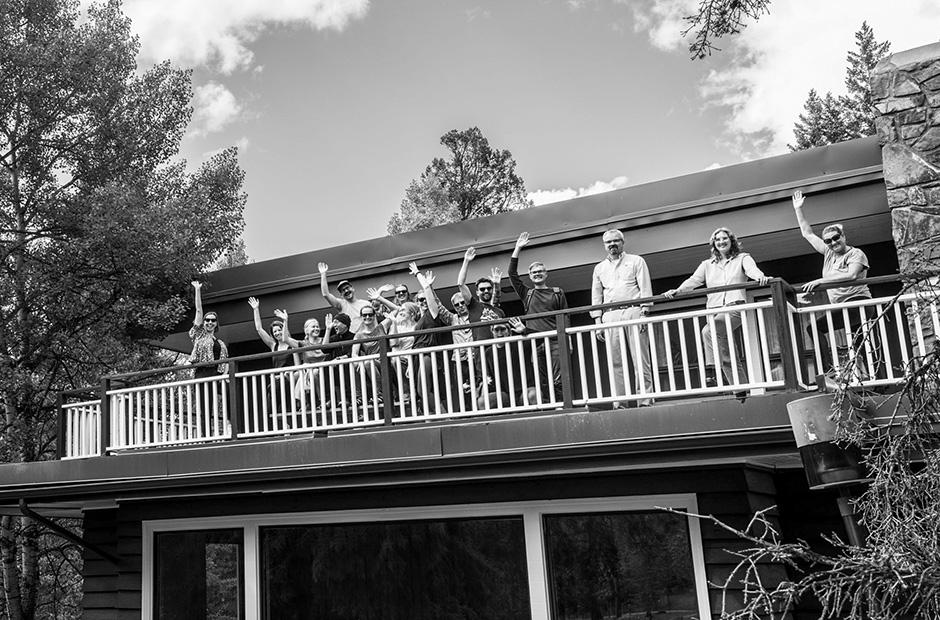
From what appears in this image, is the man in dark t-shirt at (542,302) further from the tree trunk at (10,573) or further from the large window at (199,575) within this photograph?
the tree trunk at (10,573)

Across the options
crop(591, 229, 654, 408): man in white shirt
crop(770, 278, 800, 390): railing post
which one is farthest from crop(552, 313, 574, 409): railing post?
crop(770, 278, 800, 390): railing post

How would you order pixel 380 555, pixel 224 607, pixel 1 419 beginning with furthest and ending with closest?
1. pixel 1 419
2. pixel 224 607
3. pixel 380 555

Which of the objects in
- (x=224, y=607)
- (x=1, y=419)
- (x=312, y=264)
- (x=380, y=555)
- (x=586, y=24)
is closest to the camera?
(x=380, y=555)

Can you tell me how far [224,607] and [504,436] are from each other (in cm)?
394

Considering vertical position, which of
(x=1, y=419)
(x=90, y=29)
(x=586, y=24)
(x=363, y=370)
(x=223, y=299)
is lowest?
(x=363, y=370)

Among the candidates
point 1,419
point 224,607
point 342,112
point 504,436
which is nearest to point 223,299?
point 1,419

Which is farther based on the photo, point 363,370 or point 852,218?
point 852,218

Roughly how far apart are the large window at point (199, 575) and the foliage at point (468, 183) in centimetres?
2261

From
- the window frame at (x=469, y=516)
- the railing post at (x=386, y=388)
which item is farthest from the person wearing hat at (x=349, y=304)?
the window frame at (x=469, y=516)

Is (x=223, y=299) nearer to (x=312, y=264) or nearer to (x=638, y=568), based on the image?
(x=312, y=264)

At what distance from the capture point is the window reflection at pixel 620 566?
23.8ft

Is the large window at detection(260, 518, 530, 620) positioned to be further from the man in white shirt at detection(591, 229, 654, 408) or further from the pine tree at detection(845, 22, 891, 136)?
the pine tree at detection(845, 22, 891, 136)

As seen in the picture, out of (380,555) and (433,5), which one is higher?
(433,5)

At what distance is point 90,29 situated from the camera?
13625 millimetres
